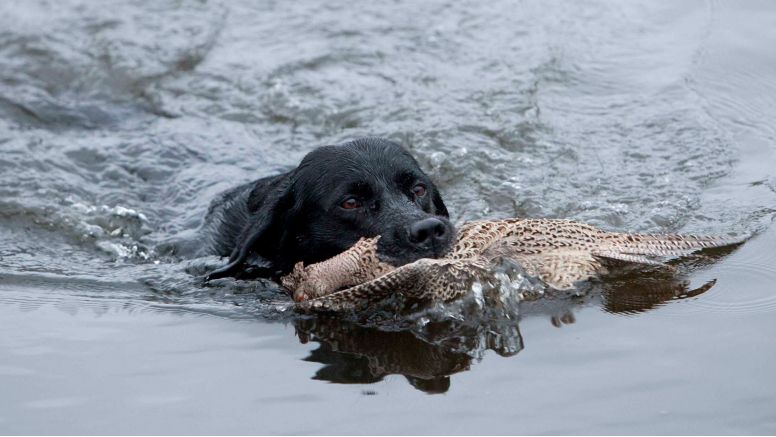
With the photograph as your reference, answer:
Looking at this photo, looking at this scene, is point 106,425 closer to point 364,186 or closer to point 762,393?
point 364,186

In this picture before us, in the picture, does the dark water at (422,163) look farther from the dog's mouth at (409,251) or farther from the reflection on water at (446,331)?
the dog's mouth at (409,251)

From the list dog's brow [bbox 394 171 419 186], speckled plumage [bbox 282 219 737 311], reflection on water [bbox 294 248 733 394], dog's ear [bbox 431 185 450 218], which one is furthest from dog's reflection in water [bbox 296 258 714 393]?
dog's ear [bbox 431 185 450 218]

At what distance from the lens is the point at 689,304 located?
557 centimetres

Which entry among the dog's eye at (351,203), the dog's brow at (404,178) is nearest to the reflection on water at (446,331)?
the dog's eye at (351,203)

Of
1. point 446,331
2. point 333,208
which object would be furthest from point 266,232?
point 446,331

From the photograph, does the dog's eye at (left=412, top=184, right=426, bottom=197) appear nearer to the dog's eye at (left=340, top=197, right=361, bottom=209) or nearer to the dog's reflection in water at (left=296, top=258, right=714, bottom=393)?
the dog's eye at (left=340, top=197, right=361, bottom=209)

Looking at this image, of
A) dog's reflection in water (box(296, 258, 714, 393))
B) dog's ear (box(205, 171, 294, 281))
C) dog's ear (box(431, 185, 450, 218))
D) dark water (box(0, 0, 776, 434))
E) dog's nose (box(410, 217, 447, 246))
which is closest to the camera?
dark water (box(0, 0, 776, 434))

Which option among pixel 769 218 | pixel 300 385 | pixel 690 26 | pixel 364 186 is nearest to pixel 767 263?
pixel 769 218

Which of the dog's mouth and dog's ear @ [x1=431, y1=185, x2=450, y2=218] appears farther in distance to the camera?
dog's ear @ [x1=431, y1=185, x2=450, y2=218]

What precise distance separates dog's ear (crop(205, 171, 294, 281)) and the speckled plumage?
2.75ft

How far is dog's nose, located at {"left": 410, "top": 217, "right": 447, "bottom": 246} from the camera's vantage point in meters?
5.36

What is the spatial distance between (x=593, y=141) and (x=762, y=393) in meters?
4.13

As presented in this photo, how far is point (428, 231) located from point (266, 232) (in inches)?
51.9

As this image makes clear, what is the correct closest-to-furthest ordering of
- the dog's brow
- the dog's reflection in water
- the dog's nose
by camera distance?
the dog's reflection in water, the dog's nose, the dog's brow
